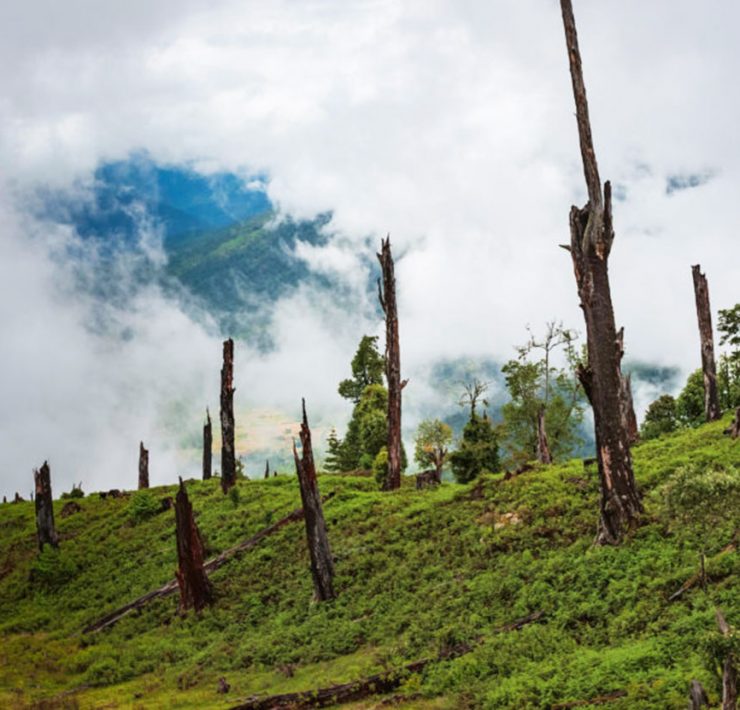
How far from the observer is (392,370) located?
34062 millimetres

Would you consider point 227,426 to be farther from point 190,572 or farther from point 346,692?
point 346,692

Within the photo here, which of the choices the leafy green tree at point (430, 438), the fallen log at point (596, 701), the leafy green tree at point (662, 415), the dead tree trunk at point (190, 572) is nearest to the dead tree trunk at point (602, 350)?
the fallen log at point (596, 701)

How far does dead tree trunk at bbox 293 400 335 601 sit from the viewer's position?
2097 cm

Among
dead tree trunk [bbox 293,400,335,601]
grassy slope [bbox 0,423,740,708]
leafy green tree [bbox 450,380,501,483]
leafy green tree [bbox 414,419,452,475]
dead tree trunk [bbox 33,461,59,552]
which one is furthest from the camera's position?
leafy green tree [bbox 414,419,452,475]

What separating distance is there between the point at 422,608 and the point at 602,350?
8028mm

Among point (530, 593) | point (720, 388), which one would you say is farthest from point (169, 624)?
point (720, 388)

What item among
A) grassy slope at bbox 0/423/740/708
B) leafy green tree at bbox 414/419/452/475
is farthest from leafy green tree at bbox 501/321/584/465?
grassy slope at bbox 0/423/740/708

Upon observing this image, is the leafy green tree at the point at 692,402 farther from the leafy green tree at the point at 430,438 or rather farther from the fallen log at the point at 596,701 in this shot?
the fallen log at the point at 596,701

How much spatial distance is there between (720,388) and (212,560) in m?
39.3

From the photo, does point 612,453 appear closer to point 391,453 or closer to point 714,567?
point 714,567

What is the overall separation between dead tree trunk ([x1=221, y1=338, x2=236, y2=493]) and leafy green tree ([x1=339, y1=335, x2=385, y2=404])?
737 inches

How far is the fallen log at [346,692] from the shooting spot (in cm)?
1368

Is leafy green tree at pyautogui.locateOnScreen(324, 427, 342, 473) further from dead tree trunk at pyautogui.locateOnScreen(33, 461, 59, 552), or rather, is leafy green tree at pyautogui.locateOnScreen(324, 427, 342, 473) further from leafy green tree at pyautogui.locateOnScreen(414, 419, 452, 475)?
dead tree trunk at pyautogui.locateOnScreen(33, 461, 59, 552)

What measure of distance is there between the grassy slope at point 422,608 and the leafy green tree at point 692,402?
24060 millimetres
